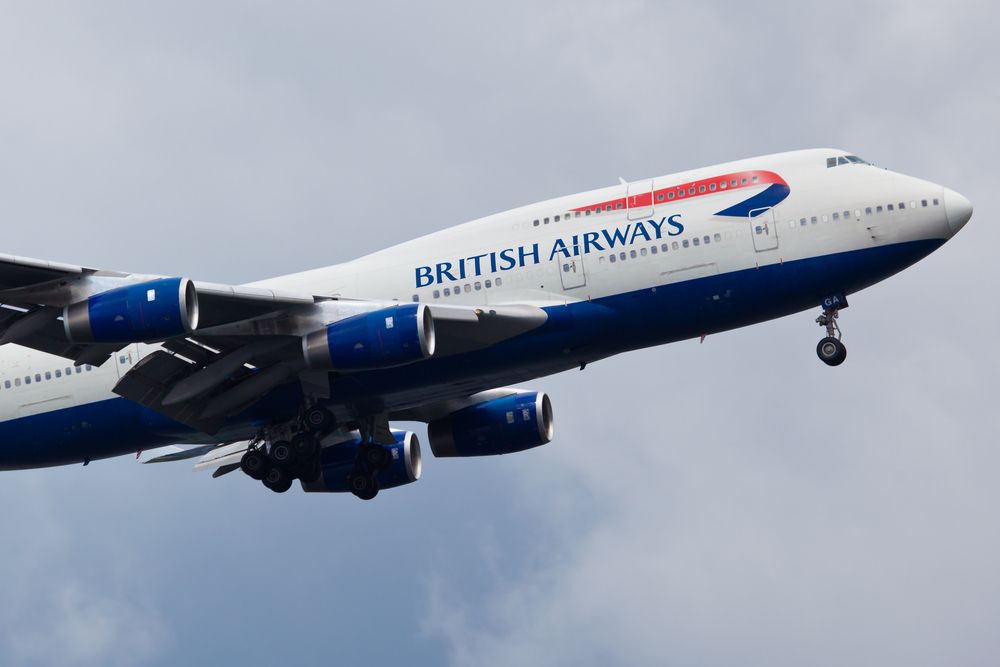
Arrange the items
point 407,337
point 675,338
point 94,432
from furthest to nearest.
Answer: point 94,432 < point 675,338 < point 407,337

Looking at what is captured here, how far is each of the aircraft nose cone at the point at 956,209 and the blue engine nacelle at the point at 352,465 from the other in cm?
1833

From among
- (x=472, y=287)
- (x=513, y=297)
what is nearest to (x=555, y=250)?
(x=513, y=297)

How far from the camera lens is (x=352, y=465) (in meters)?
A: 54.0

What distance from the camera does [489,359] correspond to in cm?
4631

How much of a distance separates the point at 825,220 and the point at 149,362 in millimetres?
18271

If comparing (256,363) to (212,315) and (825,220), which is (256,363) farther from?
(825,220)

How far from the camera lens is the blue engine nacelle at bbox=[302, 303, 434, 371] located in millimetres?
43938

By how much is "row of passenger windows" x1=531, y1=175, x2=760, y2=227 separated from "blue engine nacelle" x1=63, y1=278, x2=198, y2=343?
10225 millimetres

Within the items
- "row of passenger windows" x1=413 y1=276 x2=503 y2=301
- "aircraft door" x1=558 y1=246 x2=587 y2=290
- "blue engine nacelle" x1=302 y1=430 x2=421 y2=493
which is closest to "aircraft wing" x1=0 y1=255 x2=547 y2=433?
"row of passenger windows" x1=413 y1=276 x2=503 y2=301

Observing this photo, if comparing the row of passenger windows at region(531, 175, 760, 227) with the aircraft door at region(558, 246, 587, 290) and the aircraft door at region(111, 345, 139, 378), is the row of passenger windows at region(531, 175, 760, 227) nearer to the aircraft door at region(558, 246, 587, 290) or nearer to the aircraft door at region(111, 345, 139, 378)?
the aircraft door at region(558, 246, 587, 290)

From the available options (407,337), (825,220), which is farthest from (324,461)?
(825,220)

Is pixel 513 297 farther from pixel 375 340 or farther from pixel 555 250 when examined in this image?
pixel 375 340

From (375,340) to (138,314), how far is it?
5.89 meters

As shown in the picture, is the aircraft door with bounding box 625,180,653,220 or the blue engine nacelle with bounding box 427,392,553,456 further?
the blue engine nacelle with bounding box 427,392,553,456
